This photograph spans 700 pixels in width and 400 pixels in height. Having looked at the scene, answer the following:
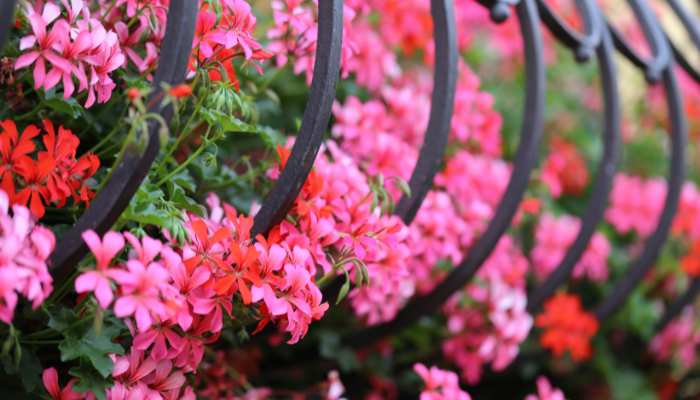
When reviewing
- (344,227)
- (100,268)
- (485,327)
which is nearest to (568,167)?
(485,327)

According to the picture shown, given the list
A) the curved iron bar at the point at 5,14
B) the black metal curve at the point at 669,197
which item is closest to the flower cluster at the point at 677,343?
the black metal curve at the point at 669,197

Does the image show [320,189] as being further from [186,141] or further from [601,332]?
[601,332]

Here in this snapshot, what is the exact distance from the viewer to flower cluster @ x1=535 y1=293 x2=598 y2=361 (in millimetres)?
1605

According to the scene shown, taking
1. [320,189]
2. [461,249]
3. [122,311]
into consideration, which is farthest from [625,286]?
[122,311]

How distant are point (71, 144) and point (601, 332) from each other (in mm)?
1508

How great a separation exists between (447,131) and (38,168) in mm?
530

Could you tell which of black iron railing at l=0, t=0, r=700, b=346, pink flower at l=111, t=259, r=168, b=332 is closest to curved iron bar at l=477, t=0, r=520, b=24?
black iron railing at l=0, t=0, r=700, b=346

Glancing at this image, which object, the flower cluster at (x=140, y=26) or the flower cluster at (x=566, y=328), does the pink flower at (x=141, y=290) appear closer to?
the flower cluster at (x=140, y=26)

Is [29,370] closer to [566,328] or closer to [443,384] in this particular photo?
[443,384]

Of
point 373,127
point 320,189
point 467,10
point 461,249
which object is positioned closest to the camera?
point 320,189

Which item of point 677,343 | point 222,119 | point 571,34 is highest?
point 571,34

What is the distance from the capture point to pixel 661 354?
1.99 meters

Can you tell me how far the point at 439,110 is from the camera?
1.10 m

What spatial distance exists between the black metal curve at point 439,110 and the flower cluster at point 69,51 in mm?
424
